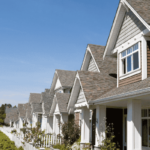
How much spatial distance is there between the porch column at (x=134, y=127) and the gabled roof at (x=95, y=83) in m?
3.43

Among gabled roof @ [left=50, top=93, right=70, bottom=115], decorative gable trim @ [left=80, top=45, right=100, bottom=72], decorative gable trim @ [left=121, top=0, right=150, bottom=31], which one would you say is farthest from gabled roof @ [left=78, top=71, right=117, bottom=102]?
gabled roof @ [left=50, top=93, right=70, bottom=115]

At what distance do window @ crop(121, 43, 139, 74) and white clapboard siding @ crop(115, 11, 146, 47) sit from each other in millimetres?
716

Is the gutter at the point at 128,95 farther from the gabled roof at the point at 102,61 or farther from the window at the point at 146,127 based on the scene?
the gabled roof at the point at 102,61

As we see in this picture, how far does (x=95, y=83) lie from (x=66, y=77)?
46.6 feet

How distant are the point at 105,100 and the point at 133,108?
1.72 meters

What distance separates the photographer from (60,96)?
2356cm

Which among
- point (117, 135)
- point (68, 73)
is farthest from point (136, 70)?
point (68, 73)

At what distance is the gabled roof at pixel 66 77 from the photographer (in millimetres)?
27127

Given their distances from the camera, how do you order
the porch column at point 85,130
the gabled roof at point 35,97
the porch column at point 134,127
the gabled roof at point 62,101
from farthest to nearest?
the gabled roof at point 35,97 < the gabled roof at point 62,101 < the porch column at point 85,130 < the porch column at point 134,127

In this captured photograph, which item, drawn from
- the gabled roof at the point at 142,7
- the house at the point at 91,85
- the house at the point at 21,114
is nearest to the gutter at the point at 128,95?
the house at the point at 91,85

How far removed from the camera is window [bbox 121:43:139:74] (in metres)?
12.1

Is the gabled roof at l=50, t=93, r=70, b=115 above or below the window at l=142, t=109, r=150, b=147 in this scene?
above

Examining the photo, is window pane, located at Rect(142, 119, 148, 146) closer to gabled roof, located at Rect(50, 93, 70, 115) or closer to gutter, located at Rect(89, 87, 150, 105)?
gutter, located at Rect(89, 87, 150, 105)

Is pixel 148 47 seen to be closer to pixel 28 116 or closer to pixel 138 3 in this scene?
pixel 138 3
